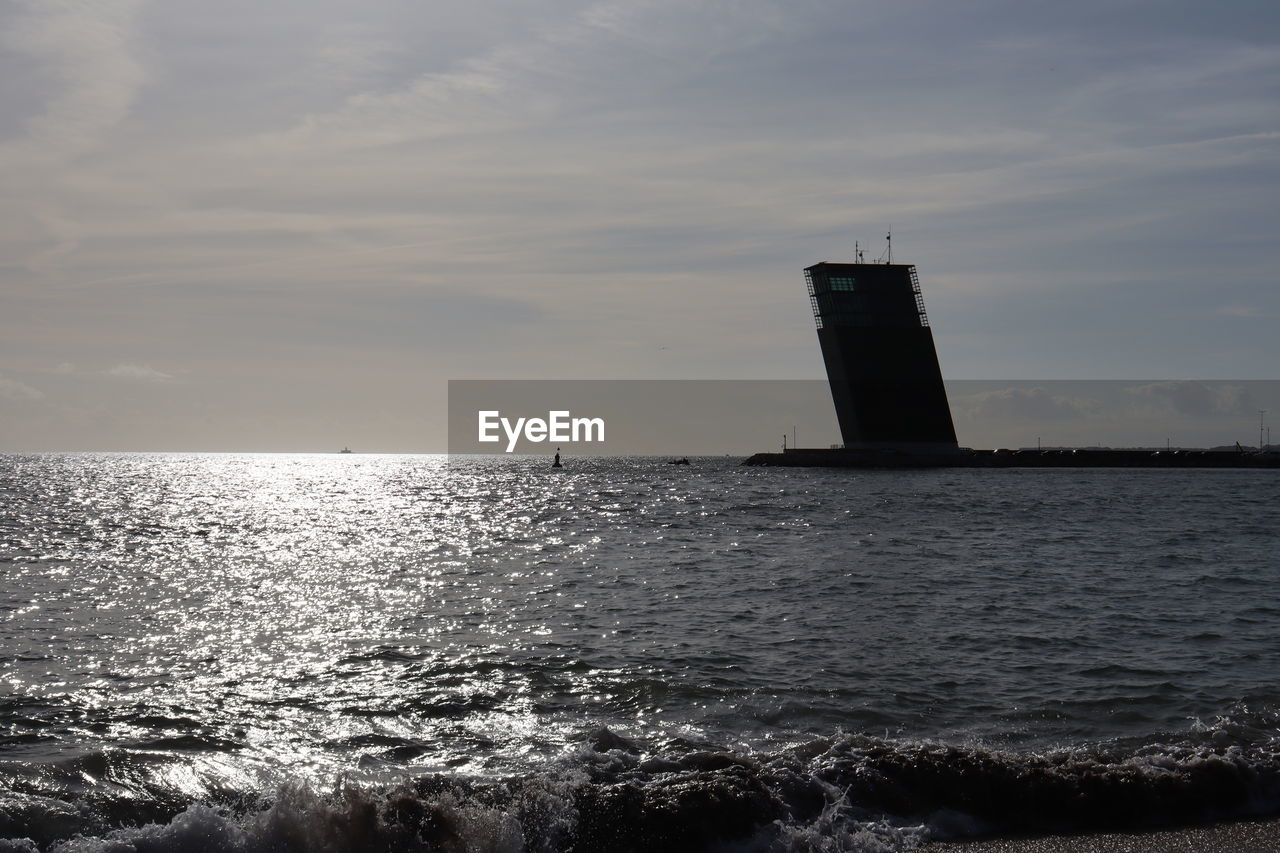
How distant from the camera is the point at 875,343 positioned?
→ 96.9 m

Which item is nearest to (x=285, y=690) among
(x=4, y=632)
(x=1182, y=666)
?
(x=4, y=632)

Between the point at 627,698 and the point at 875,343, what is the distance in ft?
291

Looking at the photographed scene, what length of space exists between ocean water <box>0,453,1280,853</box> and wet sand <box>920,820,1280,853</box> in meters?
0.23

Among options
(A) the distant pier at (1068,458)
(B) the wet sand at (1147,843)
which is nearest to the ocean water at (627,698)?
(B) the wet sand at (1147,843)

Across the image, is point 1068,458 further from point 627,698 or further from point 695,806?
point 695,806

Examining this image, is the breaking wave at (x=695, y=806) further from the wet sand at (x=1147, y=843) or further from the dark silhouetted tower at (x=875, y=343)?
the dark silhouetted tower at (x=875, y=343)

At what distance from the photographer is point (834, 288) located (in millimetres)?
96375

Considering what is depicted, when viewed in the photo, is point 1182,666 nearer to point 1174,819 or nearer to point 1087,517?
point 1174,819

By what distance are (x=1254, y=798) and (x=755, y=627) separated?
8.68 metres

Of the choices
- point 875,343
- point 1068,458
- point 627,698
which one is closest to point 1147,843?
point 627,698

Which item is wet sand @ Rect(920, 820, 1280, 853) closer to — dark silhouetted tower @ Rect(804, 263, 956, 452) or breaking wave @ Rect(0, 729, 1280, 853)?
breaking wave @ Rect(0, 729, 1280, 853)

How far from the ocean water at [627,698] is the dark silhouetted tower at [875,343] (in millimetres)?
69340

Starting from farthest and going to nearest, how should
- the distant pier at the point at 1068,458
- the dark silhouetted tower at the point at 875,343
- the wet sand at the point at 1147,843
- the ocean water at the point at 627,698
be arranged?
1. the distant pier at the point at 1068,458
2. the dark silhouetted tower at the point at 875,343
3. the ocean water at the point at 627,698
4. the wet sand at the point at 1147,843

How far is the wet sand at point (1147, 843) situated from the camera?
7676 millimetres
